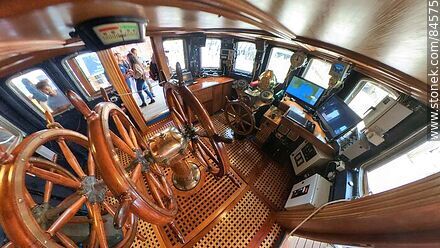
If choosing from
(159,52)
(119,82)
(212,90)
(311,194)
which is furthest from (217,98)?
(311,194)

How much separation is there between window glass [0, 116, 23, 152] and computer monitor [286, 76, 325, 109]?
17.4 ft

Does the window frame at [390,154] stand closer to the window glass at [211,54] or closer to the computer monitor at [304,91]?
the computer monitor at [304,91]

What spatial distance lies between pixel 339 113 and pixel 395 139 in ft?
3.14

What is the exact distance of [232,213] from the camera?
2953mm

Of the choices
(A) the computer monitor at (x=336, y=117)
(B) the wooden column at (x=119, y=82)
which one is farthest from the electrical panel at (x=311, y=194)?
(B) the wooden column at (x=119, y=82)

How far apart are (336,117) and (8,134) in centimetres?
564

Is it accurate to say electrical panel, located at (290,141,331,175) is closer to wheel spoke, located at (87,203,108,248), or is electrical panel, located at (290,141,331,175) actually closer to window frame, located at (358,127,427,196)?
window frame, located at (358,127,427,196)

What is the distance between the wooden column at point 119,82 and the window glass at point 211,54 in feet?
8.37

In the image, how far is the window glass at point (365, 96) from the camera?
3.08 m

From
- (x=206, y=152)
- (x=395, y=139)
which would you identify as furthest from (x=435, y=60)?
(x=395, y=139)

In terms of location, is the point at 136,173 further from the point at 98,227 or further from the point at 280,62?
the point at 280,62

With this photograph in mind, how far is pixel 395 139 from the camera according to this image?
8.53 feet

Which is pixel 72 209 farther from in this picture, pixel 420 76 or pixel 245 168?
pixel 245 168

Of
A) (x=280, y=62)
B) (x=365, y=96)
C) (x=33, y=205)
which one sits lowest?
(x=365, y=96)
